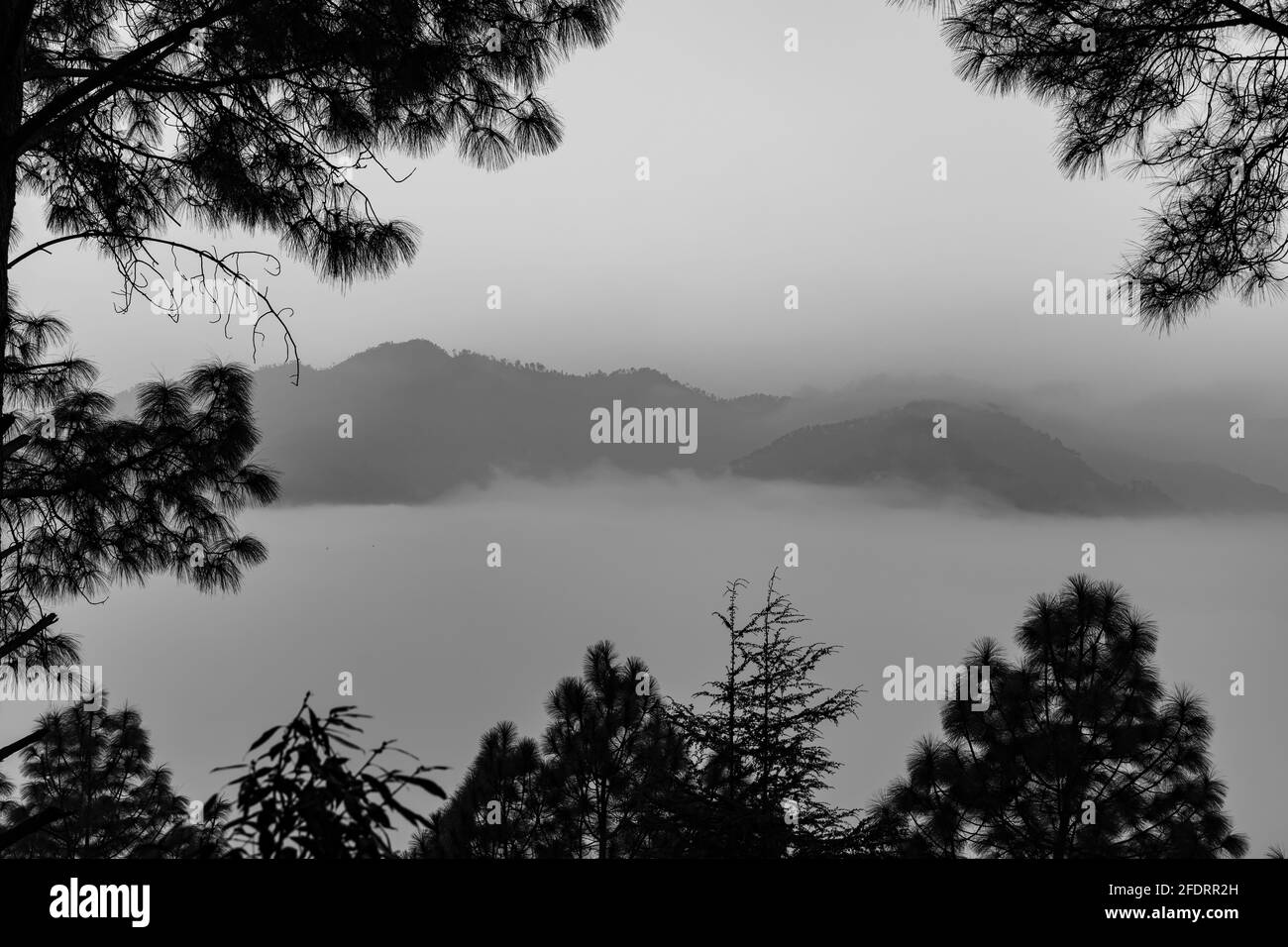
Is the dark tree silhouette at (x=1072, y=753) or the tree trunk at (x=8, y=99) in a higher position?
the tree trunk at (x=8, y=99)

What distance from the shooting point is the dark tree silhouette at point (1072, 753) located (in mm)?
6891

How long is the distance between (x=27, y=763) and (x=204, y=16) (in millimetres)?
8500

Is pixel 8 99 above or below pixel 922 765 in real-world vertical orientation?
above

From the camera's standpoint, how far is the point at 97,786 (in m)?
9.07

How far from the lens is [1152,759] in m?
7.23

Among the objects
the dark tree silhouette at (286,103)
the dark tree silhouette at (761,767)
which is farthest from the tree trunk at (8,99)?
the dark tree silhouette at (761,767)

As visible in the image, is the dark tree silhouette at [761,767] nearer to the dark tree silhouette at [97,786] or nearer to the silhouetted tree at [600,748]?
the silhouetted tree at [600,748]

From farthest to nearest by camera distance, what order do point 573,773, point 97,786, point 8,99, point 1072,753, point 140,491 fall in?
point 97,786 → point 573,773 → point 1072,753 → point 140,491 → point 8,99

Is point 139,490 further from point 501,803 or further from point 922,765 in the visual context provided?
point 922,765

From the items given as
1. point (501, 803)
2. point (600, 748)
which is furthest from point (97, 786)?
point (600, 748)

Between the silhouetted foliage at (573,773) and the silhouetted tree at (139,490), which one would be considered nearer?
the silhouetted tree at (139,490)

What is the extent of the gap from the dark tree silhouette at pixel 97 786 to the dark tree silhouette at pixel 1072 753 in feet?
22.9

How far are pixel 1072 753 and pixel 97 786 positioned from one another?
9097 mm

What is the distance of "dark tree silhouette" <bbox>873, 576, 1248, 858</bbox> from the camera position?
6.89 m
